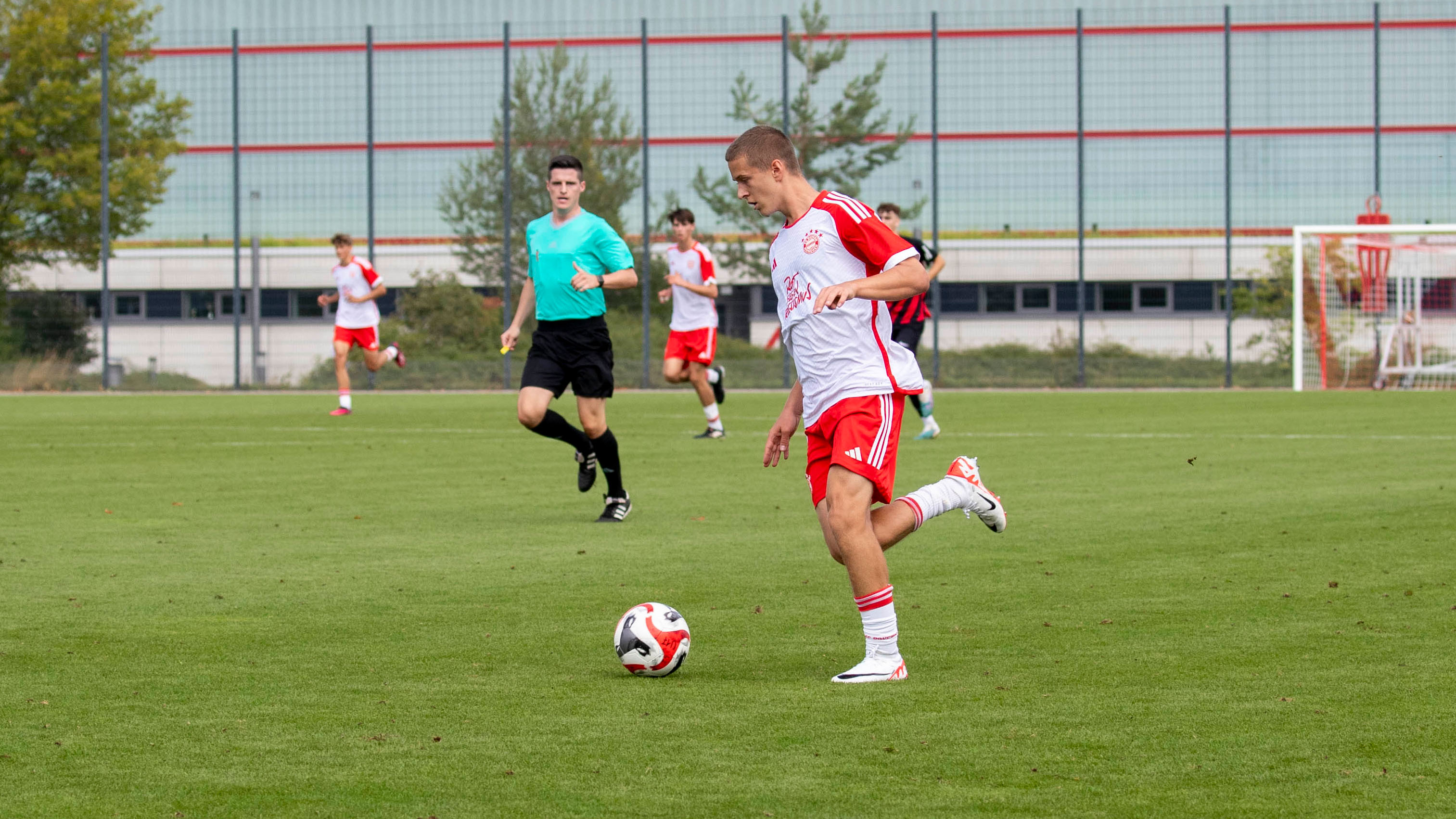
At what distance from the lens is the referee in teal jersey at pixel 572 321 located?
30.2 ft

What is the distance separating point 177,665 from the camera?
193 inches

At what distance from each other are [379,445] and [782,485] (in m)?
5.28

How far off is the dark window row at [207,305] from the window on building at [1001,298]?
36.9 feet

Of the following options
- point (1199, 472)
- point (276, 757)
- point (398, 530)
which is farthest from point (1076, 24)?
point (276, 757)

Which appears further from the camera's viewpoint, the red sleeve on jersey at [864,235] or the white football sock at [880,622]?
the red sleeve on jersey at [864,235]

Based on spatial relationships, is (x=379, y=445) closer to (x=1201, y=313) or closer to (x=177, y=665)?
(x=177, y=665)

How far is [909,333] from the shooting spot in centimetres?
1525

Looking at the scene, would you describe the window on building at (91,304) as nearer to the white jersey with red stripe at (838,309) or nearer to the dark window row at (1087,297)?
the dark window row at (1087,297)

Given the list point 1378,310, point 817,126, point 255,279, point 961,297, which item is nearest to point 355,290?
point 255,279

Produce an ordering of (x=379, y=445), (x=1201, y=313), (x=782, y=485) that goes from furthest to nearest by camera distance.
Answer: (x=1201, y=313) → (x=379, y=445) → (x=782, y=485)

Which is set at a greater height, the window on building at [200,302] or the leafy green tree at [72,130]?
the leafy green tree at [72,130]

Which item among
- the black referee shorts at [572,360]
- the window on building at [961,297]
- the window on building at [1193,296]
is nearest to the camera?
the black referee shorts at [572,360]

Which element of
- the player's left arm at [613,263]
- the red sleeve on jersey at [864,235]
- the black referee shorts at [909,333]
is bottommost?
the black referee shorts at [909,333]

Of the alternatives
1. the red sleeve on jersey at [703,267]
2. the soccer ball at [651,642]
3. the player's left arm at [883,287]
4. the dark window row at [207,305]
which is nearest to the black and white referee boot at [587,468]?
the soccer ball at [651,642]
